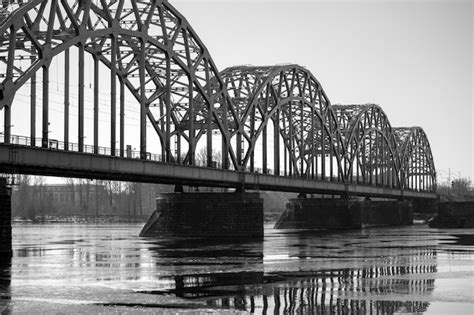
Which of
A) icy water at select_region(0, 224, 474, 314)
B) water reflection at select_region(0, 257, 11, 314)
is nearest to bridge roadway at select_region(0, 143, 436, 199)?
icy water at select_region(0, 224, 474, 314)

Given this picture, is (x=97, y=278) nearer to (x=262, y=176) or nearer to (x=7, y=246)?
(x=7, y=246)

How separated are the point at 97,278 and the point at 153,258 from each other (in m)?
15.7

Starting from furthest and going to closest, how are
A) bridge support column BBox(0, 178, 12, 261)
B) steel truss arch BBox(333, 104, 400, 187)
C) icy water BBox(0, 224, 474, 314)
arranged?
steel truss arch BBox(333, 104, 400, 187)
bridge support column BBox(0, 178, 12, 261)
icy water BBox(0, 224, 474, 314)

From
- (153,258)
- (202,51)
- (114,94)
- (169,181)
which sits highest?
(202,51)

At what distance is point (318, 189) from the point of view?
13650cm

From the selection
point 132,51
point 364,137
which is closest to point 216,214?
point 132,51

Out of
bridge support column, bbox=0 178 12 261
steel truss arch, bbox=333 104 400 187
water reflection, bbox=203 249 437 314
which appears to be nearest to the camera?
water reflection, bbox=203 249 437 314

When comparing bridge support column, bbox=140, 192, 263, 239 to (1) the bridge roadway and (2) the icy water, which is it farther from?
(2) the icy water

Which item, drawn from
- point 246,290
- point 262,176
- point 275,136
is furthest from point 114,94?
point 275,136

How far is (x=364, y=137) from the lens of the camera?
176 meters

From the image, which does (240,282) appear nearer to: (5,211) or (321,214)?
(5,211)

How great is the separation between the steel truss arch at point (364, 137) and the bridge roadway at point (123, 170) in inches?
1628

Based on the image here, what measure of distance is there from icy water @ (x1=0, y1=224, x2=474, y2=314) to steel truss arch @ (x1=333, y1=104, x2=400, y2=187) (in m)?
97.1

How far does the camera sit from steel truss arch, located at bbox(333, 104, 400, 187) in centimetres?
17006
